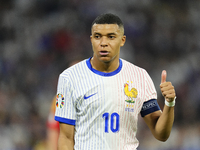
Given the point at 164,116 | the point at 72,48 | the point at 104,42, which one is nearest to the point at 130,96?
the point at 164,116

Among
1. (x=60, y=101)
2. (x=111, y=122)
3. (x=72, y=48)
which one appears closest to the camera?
(x=111, y=122)

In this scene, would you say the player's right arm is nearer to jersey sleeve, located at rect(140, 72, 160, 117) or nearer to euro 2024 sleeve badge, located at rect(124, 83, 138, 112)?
euro 2024 sleeve badge, located at rect(124, 83, 138, 112)

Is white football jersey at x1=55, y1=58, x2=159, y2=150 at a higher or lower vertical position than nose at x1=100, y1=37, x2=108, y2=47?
lower

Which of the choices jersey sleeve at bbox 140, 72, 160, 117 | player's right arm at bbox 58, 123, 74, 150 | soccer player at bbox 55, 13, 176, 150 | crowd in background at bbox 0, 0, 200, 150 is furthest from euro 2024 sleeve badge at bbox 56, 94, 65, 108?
crowd in background at bbox 0, 0, 200, 150

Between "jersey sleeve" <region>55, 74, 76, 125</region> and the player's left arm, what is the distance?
69 centimetres

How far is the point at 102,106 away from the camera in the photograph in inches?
100.0

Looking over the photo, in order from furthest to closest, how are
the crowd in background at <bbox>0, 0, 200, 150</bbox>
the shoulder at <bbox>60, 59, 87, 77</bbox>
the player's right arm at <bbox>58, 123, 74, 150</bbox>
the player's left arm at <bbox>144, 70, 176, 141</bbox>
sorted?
1. the crowd in background at <bbox>0, 0, 200, 150</bbox>
2. the shoulder at <bbox>60, 59, 87, 77</bbox>
3. the player's right arm at <bbox>58, 123, 74, 150</bbox>
4. the player's left arm at <bbox>144, 70, 176, 141</bbox>

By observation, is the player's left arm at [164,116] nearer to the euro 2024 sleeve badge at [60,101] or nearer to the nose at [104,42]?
the nose at [104,42]

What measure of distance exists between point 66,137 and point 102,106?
0.41 metres

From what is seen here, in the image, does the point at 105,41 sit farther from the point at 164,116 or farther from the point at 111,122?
the point at 164,116

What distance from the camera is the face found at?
256 cm

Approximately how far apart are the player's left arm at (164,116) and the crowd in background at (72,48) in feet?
12.8

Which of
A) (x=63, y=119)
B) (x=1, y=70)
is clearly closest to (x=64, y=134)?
(x=63, y=119)

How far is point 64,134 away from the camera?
8.46 feet
